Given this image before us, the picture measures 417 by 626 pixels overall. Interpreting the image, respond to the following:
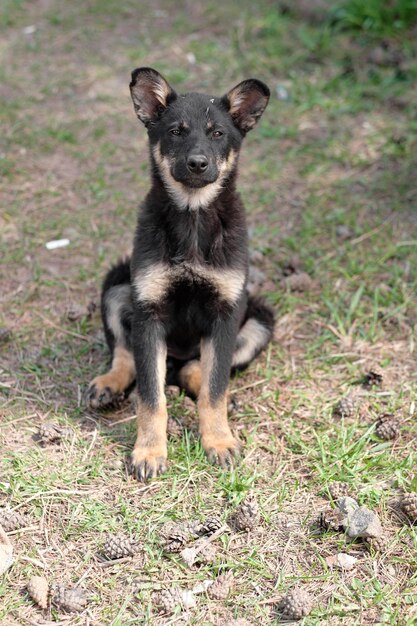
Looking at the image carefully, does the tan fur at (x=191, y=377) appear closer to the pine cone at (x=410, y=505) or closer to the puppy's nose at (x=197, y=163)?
the puppy's nose at (x=197, y=163)

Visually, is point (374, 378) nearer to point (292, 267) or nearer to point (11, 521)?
point (292, 267)

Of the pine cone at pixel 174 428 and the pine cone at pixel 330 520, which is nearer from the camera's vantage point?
the pine cone at pixel 330 520

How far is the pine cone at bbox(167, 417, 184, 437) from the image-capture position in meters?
4.35

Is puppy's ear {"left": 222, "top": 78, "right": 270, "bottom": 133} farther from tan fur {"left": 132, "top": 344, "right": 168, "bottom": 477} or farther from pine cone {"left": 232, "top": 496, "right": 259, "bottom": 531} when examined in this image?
pine cone {"left": 232, "top": 496, "right": 259, "bottom": 531}

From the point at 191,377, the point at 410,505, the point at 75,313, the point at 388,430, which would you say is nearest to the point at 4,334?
the point at 75,313

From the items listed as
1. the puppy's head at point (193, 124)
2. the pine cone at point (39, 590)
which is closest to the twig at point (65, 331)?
the puppy's head at point (193, 124)

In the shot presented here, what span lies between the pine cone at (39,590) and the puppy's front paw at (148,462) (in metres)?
0.83

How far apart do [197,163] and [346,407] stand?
5.34 feet

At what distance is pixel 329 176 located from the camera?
261 inches

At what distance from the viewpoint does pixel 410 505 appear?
364 cm

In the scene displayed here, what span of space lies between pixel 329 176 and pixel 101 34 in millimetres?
3452

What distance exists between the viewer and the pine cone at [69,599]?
126 inches

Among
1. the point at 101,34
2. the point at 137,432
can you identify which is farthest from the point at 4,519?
the point at 101,34

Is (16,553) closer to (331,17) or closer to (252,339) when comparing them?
(252,339)
